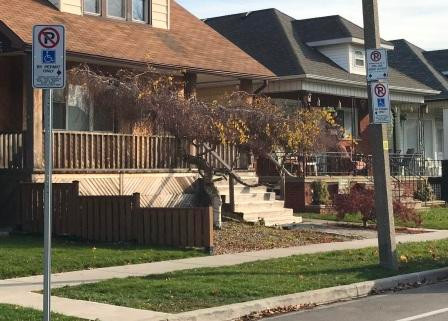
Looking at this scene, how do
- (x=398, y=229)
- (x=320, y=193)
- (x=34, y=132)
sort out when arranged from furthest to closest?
1. (x=320, y=193)
2. (x=398, y=229)
3. (x=34, y=132)

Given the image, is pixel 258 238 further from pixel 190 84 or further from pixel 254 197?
pixel 190 84

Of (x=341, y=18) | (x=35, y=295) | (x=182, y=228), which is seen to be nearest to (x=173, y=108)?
(x=182, y=228)

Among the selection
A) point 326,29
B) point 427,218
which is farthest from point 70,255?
point 326,29

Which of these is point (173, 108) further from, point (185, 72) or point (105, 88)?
point (185, 72)

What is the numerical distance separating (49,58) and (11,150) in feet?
35.7

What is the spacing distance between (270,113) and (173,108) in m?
2.17

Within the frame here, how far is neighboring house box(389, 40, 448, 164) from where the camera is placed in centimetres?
3512

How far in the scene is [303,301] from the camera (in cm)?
1017

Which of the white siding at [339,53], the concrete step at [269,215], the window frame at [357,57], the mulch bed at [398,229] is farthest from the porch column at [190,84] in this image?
the window frame at [357,57]

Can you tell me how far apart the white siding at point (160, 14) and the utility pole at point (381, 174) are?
35.4 ft

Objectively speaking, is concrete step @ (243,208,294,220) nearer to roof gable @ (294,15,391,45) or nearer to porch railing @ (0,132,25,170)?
porch railing @ (0,132,25,170)

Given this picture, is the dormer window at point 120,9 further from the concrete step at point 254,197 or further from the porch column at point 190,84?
the concrete step at point 254,197

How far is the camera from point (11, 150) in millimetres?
17641

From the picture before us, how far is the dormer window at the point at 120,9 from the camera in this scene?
2108 cm
